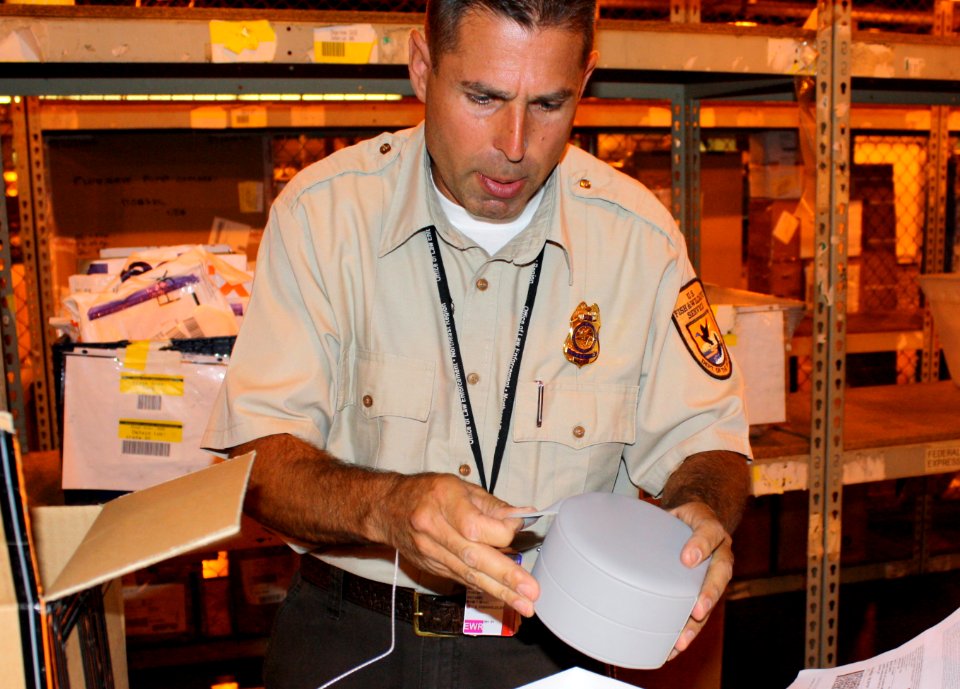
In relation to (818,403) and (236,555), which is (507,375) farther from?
(236,555)

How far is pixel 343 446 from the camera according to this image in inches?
48.2

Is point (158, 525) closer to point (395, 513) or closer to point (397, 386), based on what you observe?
point (395, 513)

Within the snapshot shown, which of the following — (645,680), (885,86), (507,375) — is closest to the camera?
(507,375)

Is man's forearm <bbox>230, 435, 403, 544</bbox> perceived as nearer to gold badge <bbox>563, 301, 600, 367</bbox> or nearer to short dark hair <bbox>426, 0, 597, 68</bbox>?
gold badge <bbox>563, 301, 600, 367</bbox>

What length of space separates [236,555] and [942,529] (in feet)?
9.12

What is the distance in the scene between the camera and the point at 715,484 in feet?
3.68

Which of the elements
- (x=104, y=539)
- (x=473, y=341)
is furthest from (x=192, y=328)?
(x=104, y=539)

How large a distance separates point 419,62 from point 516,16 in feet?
0.69

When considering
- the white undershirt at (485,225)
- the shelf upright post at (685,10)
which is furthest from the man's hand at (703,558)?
the shelf upright post at (685,10)

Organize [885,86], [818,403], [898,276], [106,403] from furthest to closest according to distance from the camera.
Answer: [898,276], [885,86], [818,403], [106,403]

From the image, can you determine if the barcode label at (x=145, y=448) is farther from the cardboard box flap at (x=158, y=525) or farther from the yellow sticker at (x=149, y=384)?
the cardboard box flap at (x=158, y=525)

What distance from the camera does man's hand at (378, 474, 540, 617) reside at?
31.6 inches

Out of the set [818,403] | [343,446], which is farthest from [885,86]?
[343,446]

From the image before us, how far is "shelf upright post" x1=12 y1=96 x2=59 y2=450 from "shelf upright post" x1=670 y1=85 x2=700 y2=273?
162cm
